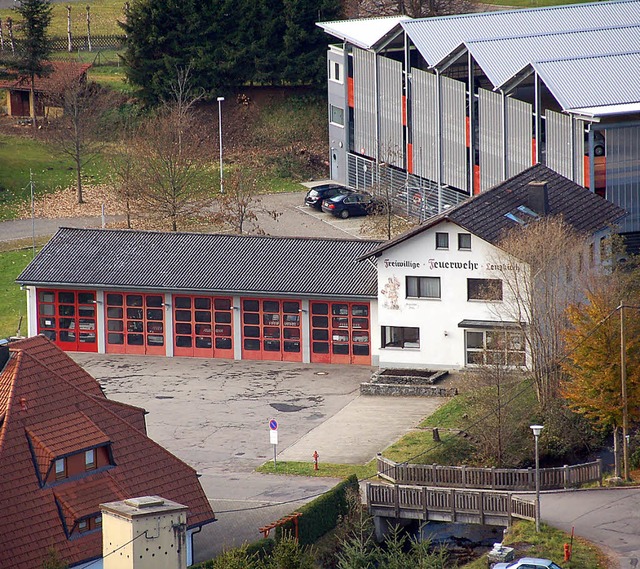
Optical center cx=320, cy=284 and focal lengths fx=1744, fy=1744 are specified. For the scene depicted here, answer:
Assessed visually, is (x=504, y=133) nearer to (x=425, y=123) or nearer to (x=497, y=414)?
(x=425, y=123)

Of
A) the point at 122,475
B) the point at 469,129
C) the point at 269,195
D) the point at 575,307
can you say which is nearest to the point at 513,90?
the point at 469,129

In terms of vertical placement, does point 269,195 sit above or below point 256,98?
below

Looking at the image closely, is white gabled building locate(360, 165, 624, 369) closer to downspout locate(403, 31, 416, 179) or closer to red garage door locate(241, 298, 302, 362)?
red garage door locate(241, 298, 302, 362)

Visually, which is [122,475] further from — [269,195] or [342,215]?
[269,195]

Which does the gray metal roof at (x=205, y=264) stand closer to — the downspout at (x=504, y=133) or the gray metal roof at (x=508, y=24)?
the downspout at (x=504, y=133)

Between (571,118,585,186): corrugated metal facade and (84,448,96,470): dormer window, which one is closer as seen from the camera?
(84,448,96,470): dormer window

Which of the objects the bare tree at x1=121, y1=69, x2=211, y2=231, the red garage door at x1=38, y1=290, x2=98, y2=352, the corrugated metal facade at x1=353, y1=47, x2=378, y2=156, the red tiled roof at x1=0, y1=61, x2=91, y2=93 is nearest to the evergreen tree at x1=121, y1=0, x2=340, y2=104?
the red tiled roof at x1=0, y1=61, x2=91, y2=93
